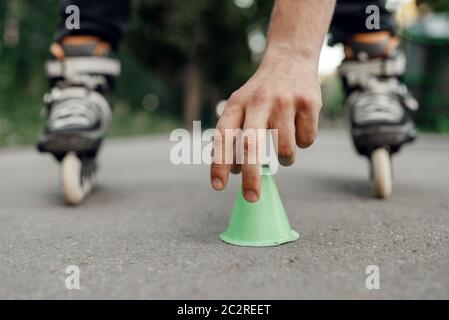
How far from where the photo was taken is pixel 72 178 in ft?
5.64

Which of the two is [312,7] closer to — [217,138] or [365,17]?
[217,138]

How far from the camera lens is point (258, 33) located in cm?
1681

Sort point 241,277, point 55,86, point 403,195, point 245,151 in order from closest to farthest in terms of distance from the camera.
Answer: point 241,277 → point 245,151 → point 403,195 → point 55,86

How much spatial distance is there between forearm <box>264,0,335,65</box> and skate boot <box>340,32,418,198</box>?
0.65 m

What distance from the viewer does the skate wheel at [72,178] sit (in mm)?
1710

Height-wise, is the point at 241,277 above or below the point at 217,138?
below

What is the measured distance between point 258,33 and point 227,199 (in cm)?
1557

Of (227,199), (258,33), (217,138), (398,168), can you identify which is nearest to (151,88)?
(258,33)

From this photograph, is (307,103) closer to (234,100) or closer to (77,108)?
(234,100)

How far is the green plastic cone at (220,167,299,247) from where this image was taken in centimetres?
122

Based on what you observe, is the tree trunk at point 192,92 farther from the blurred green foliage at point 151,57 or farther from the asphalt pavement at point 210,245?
the asphalt pavement at point 210,245

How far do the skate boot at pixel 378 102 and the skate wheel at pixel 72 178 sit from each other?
996 mm

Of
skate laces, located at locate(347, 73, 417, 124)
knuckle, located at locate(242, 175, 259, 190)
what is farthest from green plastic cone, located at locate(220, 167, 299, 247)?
skate laces, located at locate(347, 73, 417, 124)
